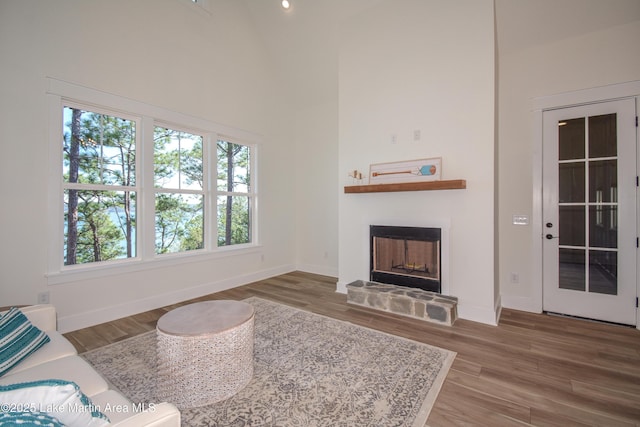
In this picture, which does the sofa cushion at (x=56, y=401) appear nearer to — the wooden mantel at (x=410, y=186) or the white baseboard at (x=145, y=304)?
the white baseboard at (x=145, y=304)

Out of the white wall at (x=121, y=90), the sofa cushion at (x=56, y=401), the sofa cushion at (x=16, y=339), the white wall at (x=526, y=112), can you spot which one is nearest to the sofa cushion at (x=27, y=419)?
the sofa cushion at (x=56, y=401)

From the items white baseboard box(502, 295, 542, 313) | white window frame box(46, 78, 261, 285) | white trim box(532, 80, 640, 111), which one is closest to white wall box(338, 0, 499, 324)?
white baseboard box(502, 295, 542, 313)

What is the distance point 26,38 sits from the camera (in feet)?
8.50

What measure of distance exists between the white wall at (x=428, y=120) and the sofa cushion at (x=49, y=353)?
119 inches

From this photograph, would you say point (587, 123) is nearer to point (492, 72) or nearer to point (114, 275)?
point (492, 72)

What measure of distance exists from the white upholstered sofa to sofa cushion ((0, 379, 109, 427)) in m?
0.04

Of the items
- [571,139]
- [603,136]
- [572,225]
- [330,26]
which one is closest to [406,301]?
[572,225]

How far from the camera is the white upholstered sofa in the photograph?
2.92ft

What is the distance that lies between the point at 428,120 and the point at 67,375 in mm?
3767

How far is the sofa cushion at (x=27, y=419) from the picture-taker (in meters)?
0.68

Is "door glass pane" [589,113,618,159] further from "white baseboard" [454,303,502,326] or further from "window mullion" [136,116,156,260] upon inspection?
"window mullion" [136,116,156,260]

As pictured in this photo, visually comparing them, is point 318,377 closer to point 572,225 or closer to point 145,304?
point 145,304

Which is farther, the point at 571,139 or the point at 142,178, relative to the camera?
the point at 142,178

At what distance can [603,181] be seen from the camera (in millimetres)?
3027
